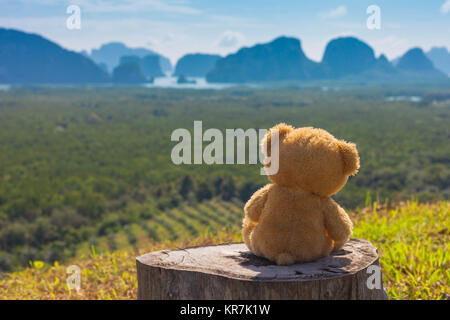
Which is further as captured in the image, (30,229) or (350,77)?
(350,77)

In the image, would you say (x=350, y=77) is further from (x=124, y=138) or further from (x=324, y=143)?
(x=324, y=143)

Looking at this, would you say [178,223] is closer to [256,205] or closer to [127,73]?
[256,205]

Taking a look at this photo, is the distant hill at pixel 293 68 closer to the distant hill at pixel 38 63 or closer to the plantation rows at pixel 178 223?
the distant hill at pixel 38 63

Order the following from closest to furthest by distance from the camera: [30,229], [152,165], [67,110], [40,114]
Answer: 1. [30,229]
2. [152,165]
3. [40,114]
4. [67,110]

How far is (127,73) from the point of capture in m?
176

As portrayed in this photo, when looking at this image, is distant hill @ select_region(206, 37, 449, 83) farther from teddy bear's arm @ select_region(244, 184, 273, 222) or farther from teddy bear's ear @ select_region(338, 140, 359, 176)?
teddy bear's ear @ select_region(338, 140, 359, 176)

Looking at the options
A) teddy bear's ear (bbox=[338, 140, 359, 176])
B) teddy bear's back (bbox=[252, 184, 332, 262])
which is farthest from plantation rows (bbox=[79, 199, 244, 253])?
teddy bear's ear (bbox=[338, 140, 359, 176])

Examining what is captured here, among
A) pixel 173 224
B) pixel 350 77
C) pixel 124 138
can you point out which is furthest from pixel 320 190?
pixel 350 77

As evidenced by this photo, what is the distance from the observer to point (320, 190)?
2264 mm

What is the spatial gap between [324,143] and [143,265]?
1.26 metres

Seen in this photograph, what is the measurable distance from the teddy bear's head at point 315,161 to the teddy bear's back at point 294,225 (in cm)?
7

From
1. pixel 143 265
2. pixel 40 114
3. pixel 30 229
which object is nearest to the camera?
pixel 143 265

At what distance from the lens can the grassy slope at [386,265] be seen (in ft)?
10.3

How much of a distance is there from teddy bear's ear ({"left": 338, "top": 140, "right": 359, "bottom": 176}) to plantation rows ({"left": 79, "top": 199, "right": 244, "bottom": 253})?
1498 centimetres
